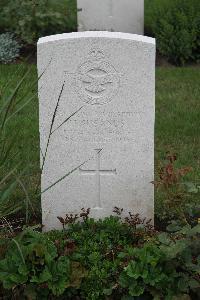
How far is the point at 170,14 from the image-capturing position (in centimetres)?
916

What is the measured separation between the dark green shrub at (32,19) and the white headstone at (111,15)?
0.28 metres

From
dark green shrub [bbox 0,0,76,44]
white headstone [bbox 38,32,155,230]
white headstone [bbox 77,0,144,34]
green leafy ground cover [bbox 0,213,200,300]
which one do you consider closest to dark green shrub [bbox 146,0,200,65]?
white headstone [bbox 77,0,144,34]

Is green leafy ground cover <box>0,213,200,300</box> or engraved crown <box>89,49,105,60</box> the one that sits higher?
engraved crown <box>89,49,105,60</box>

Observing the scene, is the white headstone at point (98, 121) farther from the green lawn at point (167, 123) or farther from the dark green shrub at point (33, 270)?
the green lawn at point (167, 123)

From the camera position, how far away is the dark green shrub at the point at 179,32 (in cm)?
895

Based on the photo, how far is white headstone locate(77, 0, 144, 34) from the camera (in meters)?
9.41

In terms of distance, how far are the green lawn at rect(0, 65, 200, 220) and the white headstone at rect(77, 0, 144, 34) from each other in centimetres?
95

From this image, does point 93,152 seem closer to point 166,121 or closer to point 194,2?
point 166,121

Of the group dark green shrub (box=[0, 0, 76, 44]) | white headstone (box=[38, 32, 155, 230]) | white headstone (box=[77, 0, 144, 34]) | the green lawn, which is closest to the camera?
white headstone (box=[38, 32, 155, 230])

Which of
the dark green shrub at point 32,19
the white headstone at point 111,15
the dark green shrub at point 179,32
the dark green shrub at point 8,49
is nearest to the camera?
the dark green shrub at point 179,32

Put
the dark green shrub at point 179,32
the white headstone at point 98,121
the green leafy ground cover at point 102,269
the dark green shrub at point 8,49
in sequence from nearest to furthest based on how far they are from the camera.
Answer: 1. the green leafy ground cover at point 102,269
2. the white headstone at point 98,121
3. the dark green shrub at point 179,32
4. the dark green shrub at point 8,49

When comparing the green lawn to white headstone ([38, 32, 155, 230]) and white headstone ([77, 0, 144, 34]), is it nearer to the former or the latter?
white headstone ([38, 32, 155, 230])

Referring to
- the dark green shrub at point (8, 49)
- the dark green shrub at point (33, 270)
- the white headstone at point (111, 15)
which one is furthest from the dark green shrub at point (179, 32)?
the dark green shrub at point (33, 270)

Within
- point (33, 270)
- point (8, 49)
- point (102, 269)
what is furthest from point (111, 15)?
point (33, 270)
